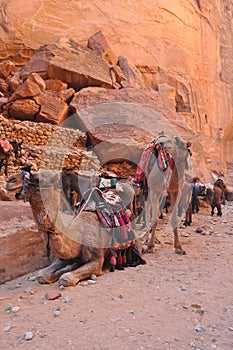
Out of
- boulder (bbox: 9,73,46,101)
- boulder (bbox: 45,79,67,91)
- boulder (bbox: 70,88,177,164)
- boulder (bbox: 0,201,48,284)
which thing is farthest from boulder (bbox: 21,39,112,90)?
boulder (bbox: 0,201,48,284)

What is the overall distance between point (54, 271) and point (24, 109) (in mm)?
9995

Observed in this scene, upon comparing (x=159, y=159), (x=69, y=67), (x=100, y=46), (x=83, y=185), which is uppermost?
(x=100, y=46)

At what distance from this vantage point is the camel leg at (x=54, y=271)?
3.15m

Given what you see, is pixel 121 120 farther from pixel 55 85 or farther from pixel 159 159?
pixel 159 159

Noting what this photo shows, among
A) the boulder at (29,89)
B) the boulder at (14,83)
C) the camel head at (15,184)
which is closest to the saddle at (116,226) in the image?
the camel head at (15,184)

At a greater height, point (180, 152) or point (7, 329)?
point (180, 152)

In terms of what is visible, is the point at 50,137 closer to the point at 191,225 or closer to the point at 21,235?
the point at 191,225

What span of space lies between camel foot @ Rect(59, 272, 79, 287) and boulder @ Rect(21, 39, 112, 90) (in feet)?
41.1

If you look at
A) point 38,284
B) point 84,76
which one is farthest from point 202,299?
point 84,76

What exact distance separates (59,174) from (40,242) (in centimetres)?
126

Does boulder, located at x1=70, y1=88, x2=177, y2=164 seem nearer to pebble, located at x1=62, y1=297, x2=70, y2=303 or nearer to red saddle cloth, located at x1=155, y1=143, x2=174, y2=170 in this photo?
red saddle cloth, located at x1=155, y1=143, x2=174, y2=170

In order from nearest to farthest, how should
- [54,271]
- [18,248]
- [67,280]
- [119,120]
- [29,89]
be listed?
[67,280] → [54,271] → [18,248] → [29,89] → [119,120]

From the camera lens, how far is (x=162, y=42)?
2152 centimetres

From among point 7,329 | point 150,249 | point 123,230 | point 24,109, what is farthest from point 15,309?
point 24,109
